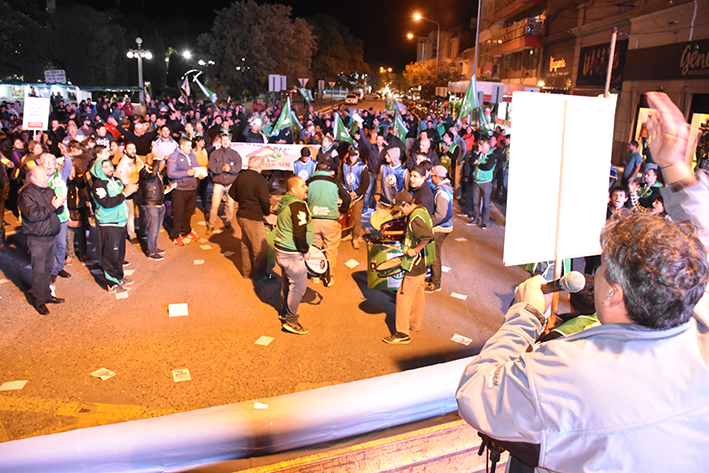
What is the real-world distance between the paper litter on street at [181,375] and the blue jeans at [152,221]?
3849 mm

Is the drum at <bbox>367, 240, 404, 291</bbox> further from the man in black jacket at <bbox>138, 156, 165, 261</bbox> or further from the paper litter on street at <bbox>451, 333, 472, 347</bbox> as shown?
the man in black jacket at <bbox>138, 156, 165, 261</bbox>

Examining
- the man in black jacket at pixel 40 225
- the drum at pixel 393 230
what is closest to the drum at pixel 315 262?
the drum at pixel 393 230

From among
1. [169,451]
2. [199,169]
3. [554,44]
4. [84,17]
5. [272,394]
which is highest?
[84,17]

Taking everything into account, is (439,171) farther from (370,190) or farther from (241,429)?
(370,190)

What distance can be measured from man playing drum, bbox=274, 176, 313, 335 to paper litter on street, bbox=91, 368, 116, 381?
205cm

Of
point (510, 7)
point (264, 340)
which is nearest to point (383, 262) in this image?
point (264, 340)

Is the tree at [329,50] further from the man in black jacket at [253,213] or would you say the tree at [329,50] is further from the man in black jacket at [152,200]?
the man in black jacket at [253,213]

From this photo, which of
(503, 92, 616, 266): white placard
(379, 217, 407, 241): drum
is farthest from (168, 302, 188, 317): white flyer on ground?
(503, 92, 616, 266): white placard

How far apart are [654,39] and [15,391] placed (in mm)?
22428

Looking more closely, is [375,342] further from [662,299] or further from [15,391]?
[662,299]

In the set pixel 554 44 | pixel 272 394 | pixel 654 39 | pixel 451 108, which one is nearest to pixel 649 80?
pixel 654 39

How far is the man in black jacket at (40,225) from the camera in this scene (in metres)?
6.20

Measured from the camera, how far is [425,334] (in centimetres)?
646

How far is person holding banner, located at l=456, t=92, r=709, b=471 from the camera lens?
134 cm
